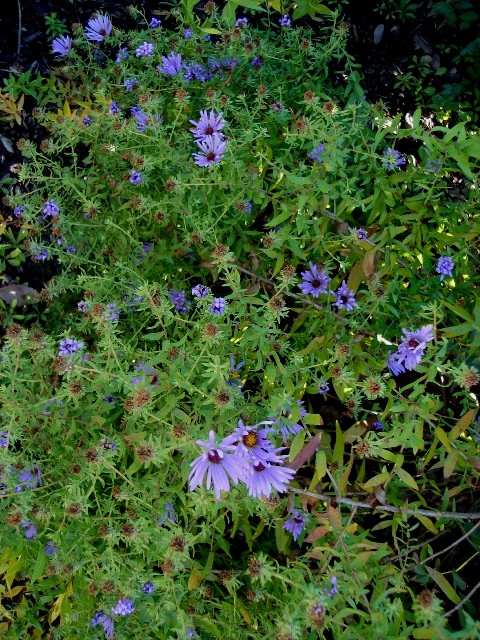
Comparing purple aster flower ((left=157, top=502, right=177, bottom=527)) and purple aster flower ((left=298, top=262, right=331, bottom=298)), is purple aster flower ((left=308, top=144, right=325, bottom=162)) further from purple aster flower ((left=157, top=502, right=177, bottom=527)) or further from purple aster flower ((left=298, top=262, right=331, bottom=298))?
purple aster flower ((left=157, top=502, right=177, bottom=527))

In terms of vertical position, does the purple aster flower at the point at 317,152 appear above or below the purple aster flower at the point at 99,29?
below

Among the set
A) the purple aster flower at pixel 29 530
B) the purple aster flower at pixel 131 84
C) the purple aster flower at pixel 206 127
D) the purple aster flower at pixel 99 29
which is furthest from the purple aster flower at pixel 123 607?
the purple aster flower at pixel 99 29

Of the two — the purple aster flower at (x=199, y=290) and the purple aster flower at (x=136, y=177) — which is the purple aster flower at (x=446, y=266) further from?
the purple aster flower at (x=136, y=177)

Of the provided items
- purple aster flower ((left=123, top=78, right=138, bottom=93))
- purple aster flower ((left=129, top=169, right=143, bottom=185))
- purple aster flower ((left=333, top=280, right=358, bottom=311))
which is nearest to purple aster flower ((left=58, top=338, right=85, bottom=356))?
purple aster flower ((left=129, top=169, right=143, bottom=185))

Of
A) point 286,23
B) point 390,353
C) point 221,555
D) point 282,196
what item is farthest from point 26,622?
point 286,23

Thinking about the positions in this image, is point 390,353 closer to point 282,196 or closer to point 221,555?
point 282,196

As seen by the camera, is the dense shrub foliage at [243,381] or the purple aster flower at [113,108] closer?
the dense shrub foliage at [243,381]
